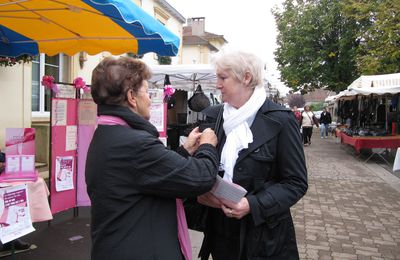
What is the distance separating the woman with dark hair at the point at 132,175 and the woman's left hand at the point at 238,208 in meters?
0.21

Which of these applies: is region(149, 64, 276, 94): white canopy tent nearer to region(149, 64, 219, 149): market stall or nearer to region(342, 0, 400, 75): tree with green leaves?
region(149, 64, 219, 149): market stall

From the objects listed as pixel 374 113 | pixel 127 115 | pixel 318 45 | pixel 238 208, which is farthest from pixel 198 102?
pixel 318 45

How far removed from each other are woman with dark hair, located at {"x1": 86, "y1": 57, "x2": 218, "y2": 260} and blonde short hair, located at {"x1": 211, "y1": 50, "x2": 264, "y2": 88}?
0.41 m

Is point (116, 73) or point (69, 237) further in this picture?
point (69, 237)

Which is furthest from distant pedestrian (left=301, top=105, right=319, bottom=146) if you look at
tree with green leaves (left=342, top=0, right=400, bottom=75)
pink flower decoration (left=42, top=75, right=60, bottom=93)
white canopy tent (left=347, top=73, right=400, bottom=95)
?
pink flower decoration (left=42, top=75, right=60, bottom=93)

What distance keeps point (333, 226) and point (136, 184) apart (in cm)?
487

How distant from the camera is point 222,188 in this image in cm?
176

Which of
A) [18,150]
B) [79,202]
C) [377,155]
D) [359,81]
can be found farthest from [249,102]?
[377,155]

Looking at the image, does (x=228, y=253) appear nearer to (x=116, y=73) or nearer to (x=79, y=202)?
(x=116, y=73)

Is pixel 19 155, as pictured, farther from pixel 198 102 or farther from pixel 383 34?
pixel 383 34

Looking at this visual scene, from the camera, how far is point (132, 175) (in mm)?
1605

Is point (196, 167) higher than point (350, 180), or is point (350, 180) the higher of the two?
point (196, 167)

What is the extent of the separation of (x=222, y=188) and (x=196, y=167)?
0.66ft

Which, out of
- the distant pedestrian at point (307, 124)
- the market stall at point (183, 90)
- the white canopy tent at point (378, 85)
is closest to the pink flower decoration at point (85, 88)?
the market stall at point (183, 90)
